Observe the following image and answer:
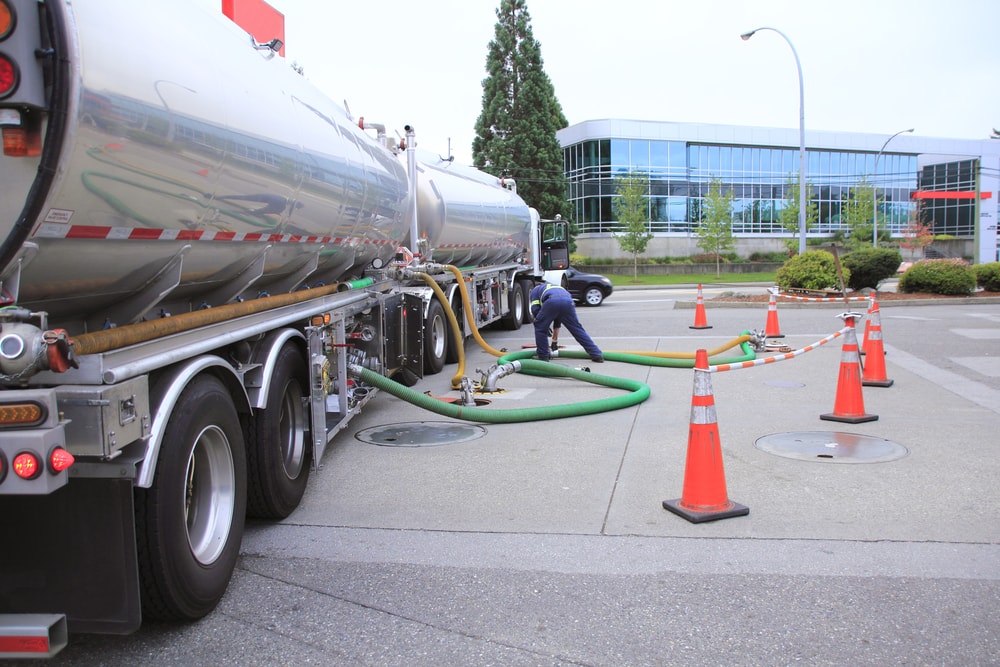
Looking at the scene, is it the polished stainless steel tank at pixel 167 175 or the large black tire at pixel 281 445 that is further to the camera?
the large black tire at pixel 281 445

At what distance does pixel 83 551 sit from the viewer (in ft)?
10.9

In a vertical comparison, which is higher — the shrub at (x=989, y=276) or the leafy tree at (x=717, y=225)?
the leafy tree at (x=717, y=225)

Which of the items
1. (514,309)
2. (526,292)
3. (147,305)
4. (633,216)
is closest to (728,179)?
(633,216)

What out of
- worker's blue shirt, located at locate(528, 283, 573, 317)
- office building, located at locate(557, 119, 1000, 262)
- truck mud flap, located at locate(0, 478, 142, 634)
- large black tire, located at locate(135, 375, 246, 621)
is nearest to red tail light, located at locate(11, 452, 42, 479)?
truck mud flap, located at locate(0, 478, 142, 634)

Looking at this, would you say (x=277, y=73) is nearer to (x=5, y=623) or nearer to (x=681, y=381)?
(x=5, y=623)

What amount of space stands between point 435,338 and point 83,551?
8.47 m

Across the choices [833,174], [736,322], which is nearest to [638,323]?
[736,322]

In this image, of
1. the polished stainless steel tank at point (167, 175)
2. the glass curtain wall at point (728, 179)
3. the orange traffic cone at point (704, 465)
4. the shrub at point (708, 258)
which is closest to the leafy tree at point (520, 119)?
the glass curtain wall at point (728, 179)

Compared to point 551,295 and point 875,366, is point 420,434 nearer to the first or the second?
point 551,295

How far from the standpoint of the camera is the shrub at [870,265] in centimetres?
2344

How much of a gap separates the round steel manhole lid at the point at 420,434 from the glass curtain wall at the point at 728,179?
47122 mm

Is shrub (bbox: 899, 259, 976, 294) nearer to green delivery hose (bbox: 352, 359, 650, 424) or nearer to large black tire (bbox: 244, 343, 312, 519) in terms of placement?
green delivery hose (bbox: 352, 359, 650, 424)

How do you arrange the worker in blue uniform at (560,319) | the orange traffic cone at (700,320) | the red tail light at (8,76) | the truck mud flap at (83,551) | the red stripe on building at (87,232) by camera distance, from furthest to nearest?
1. the orange traffic cone at (700,320)
2. the worker in blue uniform at (560,319)
3. the truck mud flap at (83,551)
4. the red stripe on building at (87,232)
5. the red tail light at (8,76)

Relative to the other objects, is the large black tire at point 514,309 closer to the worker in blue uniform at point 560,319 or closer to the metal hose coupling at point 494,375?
the worker in blue uniform at point 560,319
